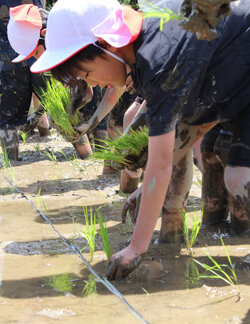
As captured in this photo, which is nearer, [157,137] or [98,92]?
[157,137]

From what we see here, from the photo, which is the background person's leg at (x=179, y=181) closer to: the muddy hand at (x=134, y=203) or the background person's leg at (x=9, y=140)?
the muddy hand at (x=134, y=203)

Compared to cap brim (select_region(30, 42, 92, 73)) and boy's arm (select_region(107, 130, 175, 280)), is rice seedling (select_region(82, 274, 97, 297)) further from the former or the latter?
cap brim (select_region(30, 42, 92, 73))

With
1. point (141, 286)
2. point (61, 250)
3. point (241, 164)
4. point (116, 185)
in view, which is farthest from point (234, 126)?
point (116, 185)

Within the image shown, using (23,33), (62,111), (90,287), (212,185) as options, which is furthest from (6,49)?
(90,287)

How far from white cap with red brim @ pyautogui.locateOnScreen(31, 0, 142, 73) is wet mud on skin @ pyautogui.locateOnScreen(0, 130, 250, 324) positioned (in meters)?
0.82

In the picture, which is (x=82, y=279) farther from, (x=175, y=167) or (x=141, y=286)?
(x=175, y=167)

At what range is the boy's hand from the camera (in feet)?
6.56

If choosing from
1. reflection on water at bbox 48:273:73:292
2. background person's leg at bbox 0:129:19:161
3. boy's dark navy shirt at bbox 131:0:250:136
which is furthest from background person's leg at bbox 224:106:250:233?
background person's leg at bbox 0:129:19:161

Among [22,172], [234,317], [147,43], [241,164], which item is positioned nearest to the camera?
[234,317]

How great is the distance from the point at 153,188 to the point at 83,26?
62cm

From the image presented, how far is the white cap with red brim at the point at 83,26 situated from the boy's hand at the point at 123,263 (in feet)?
2.35

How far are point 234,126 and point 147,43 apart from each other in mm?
666

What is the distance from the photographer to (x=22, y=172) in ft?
15.0

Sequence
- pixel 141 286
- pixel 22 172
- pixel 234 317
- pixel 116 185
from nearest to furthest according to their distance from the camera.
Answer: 1. pixel 234 317
2. pixel 141 286
3. pixel 116 185
4. pixel 22 172
